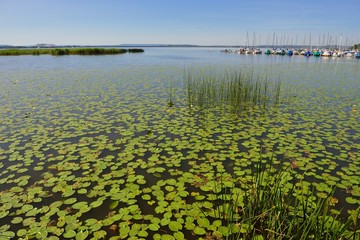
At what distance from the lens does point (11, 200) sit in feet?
11.3

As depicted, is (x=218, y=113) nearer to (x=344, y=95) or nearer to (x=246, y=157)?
(x=246, y=157)

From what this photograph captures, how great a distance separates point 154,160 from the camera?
15.4 feet

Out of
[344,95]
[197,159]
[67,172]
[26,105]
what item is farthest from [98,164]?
Answer: [344,95]

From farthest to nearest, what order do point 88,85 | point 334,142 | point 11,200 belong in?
point 88,85
point 334,142
point 11,200

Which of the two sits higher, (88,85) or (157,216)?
(88,85)

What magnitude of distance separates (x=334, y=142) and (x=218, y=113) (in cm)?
329

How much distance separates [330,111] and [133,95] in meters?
7.42

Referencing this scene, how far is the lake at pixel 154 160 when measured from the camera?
3.09 metres

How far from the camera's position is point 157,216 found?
317 cm

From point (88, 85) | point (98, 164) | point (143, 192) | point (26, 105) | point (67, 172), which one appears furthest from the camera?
point (88, 85)

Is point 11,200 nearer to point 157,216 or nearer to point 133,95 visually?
point 157,216

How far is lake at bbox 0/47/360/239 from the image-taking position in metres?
3.09

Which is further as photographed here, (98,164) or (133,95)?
(133,95)

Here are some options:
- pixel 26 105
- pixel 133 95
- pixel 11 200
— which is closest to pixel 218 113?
pixel 133 95
